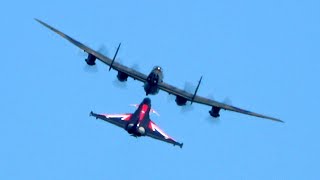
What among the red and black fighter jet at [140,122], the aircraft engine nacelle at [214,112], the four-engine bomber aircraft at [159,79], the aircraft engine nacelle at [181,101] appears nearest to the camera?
the red and black fighter jet at [140,122]

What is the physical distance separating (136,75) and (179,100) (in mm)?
8990

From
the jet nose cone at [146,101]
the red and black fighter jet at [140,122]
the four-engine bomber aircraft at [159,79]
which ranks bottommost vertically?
the red and black fighter jet at [140,122]

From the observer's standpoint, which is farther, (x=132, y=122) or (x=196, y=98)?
(x=196, y=98)

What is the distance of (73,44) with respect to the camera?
506ft

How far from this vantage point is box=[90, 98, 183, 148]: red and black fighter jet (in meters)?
140

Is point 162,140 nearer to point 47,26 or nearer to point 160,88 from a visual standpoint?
point 160,88

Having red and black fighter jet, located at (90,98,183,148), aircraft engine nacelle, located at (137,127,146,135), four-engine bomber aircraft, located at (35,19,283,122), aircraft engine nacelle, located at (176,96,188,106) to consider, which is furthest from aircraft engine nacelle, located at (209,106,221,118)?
aircraft engine nacelle, located at (137,127,146,135)

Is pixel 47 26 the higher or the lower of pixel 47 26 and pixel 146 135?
the higher

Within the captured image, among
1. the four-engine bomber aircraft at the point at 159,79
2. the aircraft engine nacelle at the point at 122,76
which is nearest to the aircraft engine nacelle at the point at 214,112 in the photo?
the four-engine bomber aircraft at the point at 159,79

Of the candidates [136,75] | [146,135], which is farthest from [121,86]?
[146,135]

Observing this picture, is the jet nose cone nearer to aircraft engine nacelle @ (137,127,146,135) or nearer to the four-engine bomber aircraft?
the four-engine bomber aircraft

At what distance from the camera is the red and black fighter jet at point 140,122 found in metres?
140

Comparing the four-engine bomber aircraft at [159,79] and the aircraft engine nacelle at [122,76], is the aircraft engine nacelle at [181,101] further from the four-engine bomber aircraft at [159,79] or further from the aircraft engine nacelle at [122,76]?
the aircraft engine nacelle at [122,76]

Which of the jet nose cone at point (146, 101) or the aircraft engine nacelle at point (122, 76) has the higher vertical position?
the aircraft engine nacelle at point (122, 76)
